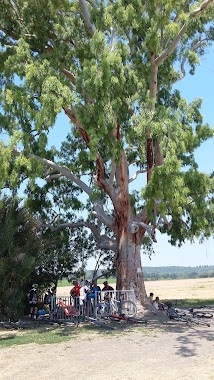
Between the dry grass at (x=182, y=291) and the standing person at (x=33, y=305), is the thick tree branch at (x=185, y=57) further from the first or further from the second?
the dry grass at (x=182, y=291)

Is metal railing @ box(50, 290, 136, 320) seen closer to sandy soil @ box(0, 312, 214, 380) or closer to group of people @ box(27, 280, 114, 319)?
group of people @ box(27, 280, 114, 319)

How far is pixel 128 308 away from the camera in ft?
60.2

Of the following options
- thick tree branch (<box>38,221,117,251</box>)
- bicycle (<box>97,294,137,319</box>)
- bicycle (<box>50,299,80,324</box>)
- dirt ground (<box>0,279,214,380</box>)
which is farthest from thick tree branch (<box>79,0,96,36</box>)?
dirt ground (<box>0,279,214,380</box>)

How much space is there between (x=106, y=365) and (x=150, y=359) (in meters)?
1.00

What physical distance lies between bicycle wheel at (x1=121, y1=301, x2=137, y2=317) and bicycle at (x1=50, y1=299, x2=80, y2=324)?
6.03 feet

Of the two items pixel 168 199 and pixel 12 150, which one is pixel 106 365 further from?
pixel 12 150

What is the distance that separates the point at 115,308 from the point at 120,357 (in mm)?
7087

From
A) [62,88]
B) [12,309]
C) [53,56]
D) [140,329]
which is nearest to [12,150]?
[62,88]

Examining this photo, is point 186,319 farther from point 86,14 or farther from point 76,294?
point 86,14

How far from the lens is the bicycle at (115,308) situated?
1673 cm

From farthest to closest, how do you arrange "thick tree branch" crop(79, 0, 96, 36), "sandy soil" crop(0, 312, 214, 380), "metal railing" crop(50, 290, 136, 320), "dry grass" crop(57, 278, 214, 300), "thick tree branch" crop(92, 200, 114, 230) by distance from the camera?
"dry grass" crop(57, 278, 214, 300) < "thick tree branch" crop(92, 200, 114, 230) < "thick tree branch" crop(79, 0, 96, 36) < "metal railing" crop(50, 290, 136, 320) < "sandy soil" crop(0, 312, 214, 380)

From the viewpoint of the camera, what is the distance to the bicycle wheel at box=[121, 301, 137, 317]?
18.1 metres

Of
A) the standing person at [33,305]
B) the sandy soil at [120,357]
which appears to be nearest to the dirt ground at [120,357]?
the sandy soil at [120,357]

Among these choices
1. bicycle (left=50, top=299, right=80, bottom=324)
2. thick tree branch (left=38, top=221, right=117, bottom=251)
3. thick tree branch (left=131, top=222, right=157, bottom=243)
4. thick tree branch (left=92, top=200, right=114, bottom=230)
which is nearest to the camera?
bicycle (left=50, top=299, right=80, bottom=324)
